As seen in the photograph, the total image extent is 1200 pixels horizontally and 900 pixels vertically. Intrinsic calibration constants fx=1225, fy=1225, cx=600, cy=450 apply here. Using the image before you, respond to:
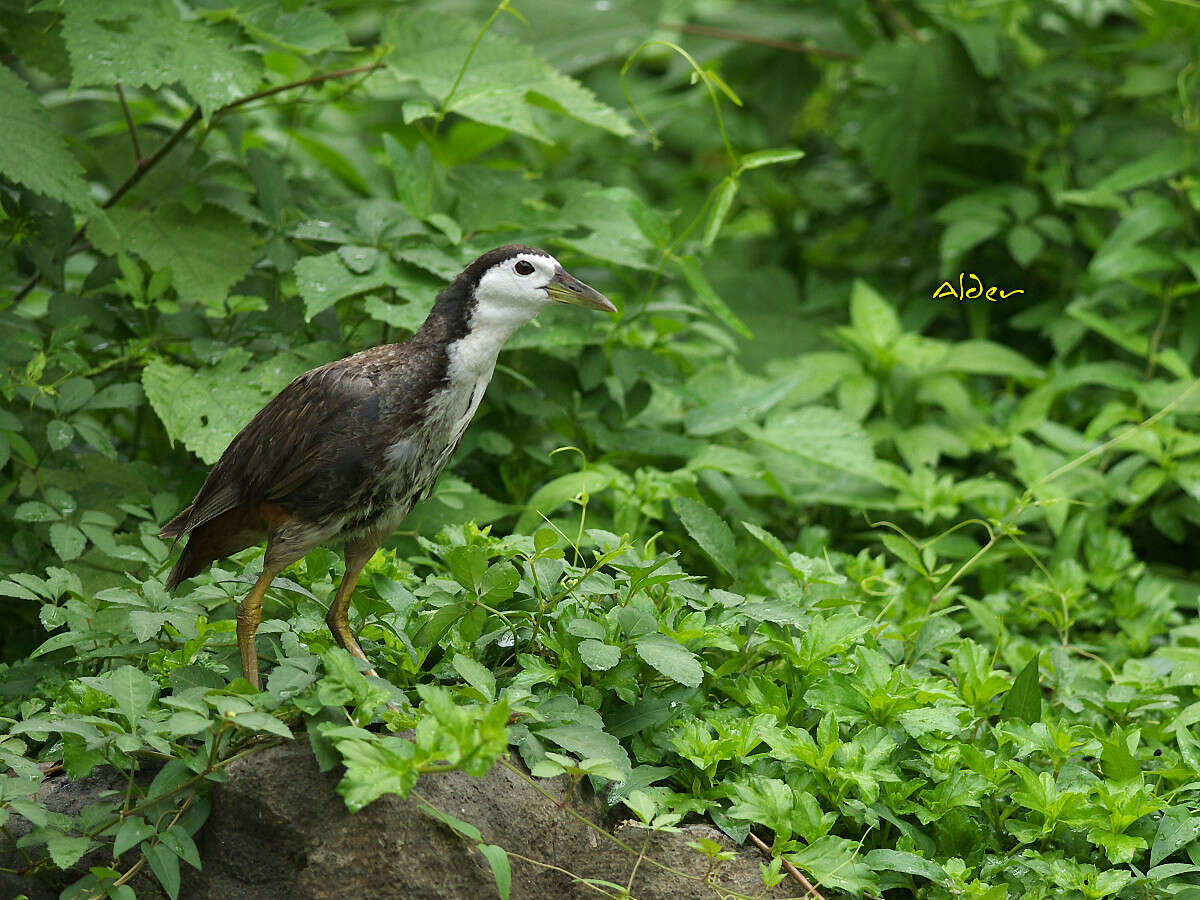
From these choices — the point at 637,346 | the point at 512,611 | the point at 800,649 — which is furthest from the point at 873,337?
the point at 512,611

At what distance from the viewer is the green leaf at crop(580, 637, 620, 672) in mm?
2725

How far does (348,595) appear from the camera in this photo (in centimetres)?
293

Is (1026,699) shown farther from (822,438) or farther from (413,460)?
(413,460)

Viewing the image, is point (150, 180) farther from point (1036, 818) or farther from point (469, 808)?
point (1036, 818)

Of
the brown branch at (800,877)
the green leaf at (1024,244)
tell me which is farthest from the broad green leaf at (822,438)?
the brown branch at (800,877)

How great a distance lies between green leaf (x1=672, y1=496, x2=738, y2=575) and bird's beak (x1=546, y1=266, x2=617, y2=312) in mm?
679

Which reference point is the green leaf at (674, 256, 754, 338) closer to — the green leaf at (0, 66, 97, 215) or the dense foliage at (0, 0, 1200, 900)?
the dense foliage at (0, 0, 1200, 900)

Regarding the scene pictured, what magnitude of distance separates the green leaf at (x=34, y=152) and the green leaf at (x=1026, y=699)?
2906 millimetres

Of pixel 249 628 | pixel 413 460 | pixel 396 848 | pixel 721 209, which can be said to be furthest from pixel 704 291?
pixel 396 848

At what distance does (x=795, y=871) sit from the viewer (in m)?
2.61

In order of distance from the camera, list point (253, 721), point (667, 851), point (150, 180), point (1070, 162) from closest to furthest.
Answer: point (253, 721)
point (667, 851)
point (150, 180)
point (1070, 162)

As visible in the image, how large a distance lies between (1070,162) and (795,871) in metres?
4.02

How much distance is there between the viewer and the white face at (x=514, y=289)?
288 cm

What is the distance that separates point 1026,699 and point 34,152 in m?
3.13
